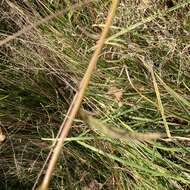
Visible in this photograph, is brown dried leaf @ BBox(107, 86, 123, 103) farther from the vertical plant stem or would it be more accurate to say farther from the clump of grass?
the vertical plant stem

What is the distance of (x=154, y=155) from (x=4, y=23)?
2.45ft

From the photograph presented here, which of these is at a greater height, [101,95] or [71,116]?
[71,116]

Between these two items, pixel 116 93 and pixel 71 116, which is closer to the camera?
pixel 71 116

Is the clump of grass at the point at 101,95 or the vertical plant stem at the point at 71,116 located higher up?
the vertical plant stem at the point at 71,116

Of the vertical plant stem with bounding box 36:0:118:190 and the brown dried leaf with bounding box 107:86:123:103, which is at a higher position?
the vertical plant stem with bounding box 36:0:118:190

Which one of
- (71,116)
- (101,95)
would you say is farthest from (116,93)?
(71,116)

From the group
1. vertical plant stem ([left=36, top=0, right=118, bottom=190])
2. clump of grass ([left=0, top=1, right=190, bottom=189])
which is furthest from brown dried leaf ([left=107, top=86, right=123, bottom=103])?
vertical plant stem ([left=36, top=0, right=118, bottom=190])

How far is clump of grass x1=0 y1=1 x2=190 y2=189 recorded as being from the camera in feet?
4.50

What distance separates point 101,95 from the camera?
4.68ft

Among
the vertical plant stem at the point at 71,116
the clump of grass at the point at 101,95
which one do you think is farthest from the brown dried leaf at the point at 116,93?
the vertical plant stem at the point at 71,116

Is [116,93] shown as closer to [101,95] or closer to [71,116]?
[101,95]

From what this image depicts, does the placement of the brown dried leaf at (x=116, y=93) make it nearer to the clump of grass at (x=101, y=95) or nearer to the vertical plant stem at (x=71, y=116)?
the clump of grass at (x=101, y=95)

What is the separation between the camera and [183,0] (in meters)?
1.44

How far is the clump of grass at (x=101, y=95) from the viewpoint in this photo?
54.0 inches
